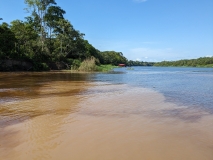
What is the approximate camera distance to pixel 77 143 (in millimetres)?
3881

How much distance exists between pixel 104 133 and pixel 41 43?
38.1 metres

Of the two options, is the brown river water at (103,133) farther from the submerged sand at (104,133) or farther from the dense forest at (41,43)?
the dense forest at (41,43)

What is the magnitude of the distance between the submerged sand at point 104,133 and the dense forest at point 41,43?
27726mm

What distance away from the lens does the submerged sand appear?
11.4ft

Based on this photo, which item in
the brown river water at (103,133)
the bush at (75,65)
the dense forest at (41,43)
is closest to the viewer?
the brown river water at (103,133)

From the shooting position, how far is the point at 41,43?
39469 mm

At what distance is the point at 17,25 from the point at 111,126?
124 feet

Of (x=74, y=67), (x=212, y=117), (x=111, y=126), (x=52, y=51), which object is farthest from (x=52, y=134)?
(x=52, y=51)

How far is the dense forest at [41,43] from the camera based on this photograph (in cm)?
3219

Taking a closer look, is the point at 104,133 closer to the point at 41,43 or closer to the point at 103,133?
the point at 103,133

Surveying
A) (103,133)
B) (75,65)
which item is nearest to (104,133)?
(103,133)

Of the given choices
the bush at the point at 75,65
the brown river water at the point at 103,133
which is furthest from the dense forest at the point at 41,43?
the brown river water at the point at 103,133

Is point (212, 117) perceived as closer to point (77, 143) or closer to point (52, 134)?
point (77, 143)

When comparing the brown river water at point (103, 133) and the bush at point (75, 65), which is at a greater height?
the bush at point (75, 65)
